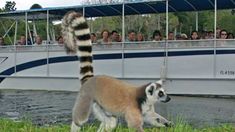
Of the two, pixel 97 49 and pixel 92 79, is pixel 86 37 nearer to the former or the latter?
pixel 92 79

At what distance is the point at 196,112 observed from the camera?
13.9 metres

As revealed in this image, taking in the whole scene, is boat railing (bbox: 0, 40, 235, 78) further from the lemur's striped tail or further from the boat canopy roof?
the lemur's striped tail

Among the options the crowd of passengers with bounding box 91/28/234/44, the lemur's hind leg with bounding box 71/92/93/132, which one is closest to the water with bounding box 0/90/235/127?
the crowd of passengers with bounding box 91/28/234/44

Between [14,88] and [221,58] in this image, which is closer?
[221,58]

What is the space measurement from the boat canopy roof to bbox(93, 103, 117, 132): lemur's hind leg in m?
11.8

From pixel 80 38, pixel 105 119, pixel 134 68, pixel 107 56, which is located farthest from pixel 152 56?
pixel 105 119

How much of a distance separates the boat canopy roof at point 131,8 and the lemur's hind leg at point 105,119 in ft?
38.8

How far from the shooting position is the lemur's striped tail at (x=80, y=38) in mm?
7879

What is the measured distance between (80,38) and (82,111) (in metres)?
1.25

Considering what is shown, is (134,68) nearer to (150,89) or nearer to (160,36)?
(160,36)

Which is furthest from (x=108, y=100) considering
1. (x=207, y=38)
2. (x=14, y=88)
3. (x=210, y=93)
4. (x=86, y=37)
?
(x=14, y=88)

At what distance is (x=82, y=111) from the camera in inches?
289

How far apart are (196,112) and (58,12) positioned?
33.1 ft

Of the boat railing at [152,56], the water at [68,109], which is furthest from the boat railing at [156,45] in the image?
the water at [68,109]
